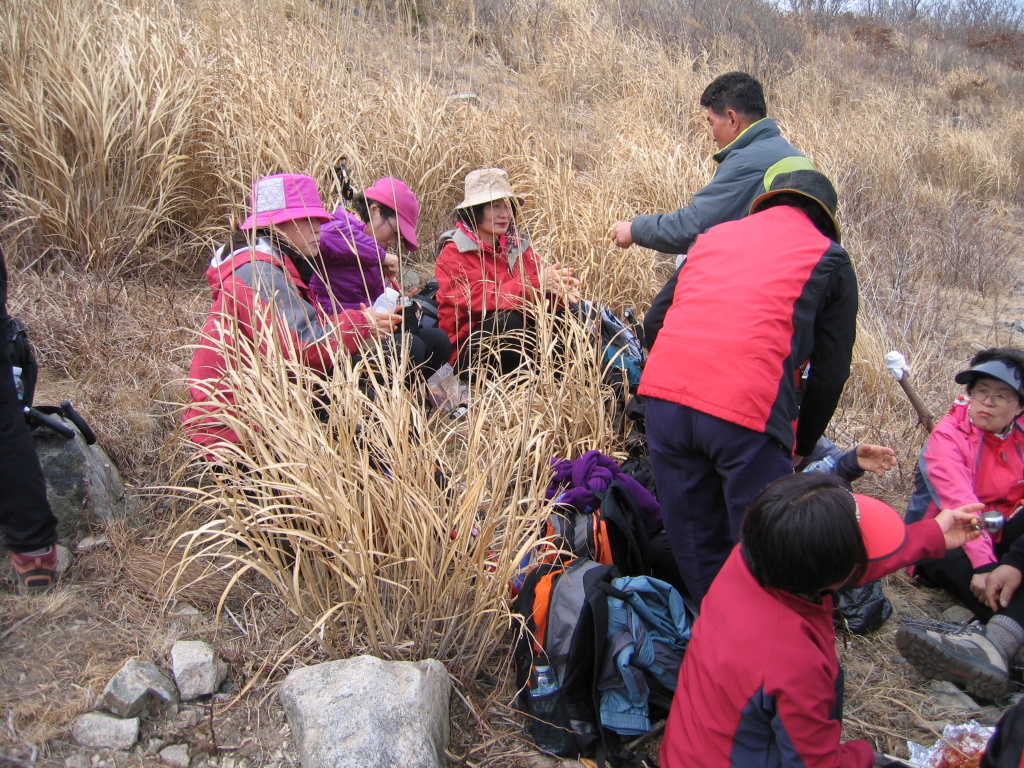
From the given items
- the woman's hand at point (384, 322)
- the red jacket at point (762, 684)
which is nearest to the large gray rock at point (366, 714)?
the red jacket at point (762, 684)

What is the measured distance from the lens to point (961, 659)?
2320 mm

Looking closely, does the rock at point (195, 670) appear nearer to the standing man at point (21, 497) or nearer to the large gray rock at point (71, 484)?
the standing man at point (21, 497)

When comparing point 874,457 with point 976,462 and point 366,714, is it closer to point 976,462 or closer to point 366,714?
point 976,462

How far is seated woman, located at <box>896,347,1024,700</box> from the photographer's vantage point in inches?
93.4

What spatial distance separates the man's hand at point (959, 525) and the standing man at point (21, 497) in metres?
2.47

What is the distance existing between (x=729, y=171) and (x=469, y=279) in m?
1.27

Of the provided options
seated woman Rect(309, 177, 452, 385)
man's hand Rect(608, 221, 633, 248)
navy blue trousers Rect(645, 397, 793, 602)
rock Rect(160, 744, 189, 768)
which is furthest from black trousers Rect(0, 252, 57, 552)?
man's hand Rect(608, 221, 633, 248)

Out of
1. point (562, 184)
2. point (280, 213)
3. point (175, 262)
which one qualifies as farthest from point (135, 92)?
point (562, 184)

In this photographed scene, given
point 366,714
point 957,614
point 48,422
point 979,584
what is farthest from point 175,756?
point 957,614

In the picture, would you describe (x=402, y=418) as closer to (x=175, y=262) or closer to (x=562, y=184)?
(x=175, y=262)

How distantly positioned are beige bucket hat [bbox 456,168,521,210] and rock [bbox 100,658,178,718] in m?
2.35

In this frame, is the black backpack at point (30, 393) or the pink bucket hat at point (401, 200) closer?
the black backpack at point (30, 393)

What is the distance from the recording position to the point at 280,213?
2.60 metres

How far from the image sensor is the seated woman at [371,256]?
3133mm
